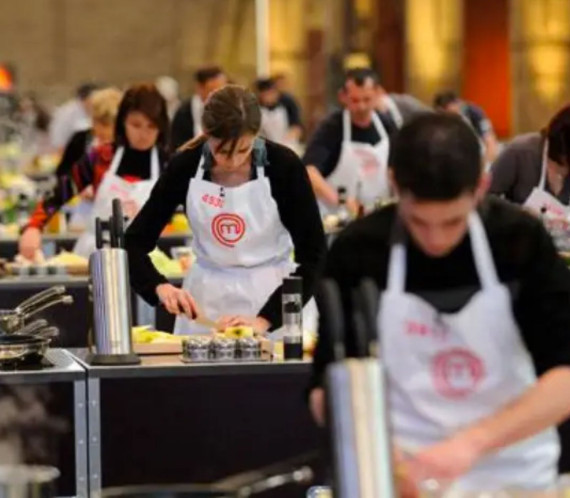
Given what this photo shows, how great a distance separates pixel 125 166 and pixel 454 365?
4732 mm

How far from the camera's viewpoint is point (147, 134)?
7.77m

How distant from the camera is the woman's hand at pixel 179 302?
5.91 m

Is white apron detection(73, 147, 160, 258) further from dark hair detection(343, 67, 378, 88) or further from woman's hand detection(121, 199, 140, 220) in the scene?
dark hair detection(343, 67, 378, 88)

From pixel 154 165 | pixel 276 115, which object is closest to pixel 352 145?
pixel 154 165

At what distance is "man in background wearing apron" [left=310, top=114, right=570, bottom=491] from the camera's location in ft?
11.8

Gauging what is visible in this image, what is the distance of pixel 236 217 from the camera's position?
6211 millimetres

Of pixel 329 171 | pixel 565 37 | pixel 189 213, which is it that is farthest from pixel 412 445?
→ pixel 565 37

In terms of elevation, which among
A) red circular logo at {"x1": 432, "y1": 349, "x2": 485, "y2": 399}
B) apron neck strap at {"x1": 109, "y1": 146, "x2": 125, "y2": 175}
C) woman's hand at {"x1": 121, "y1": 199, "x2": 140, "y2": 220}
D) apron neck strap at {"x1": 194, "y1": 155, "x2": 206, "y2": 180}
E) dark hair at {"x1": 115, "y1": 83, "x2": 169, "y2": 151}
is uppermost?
dark hair at {"x1": 115, "y1": 83, "x2": 169, "y2": 151}

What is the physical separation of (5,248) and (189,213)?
4.01 metres

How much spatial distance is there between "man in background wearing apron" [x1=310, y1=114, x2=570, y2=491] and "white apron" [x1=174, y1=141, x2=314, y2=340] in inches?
96.4

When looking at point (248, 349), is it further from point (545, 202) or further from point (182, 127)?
point (182, 127)

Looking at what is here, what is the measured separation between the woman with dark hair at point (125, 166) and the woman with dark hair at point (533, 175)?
124cm

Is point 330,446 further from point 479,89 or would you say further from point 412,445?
point 479,89

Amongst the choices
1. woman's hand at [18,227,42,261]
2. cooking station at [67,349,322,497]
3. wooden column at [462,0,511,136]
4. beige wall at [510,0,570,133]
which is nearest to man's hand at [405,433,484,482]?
cooking station at [67,349,322,497]
